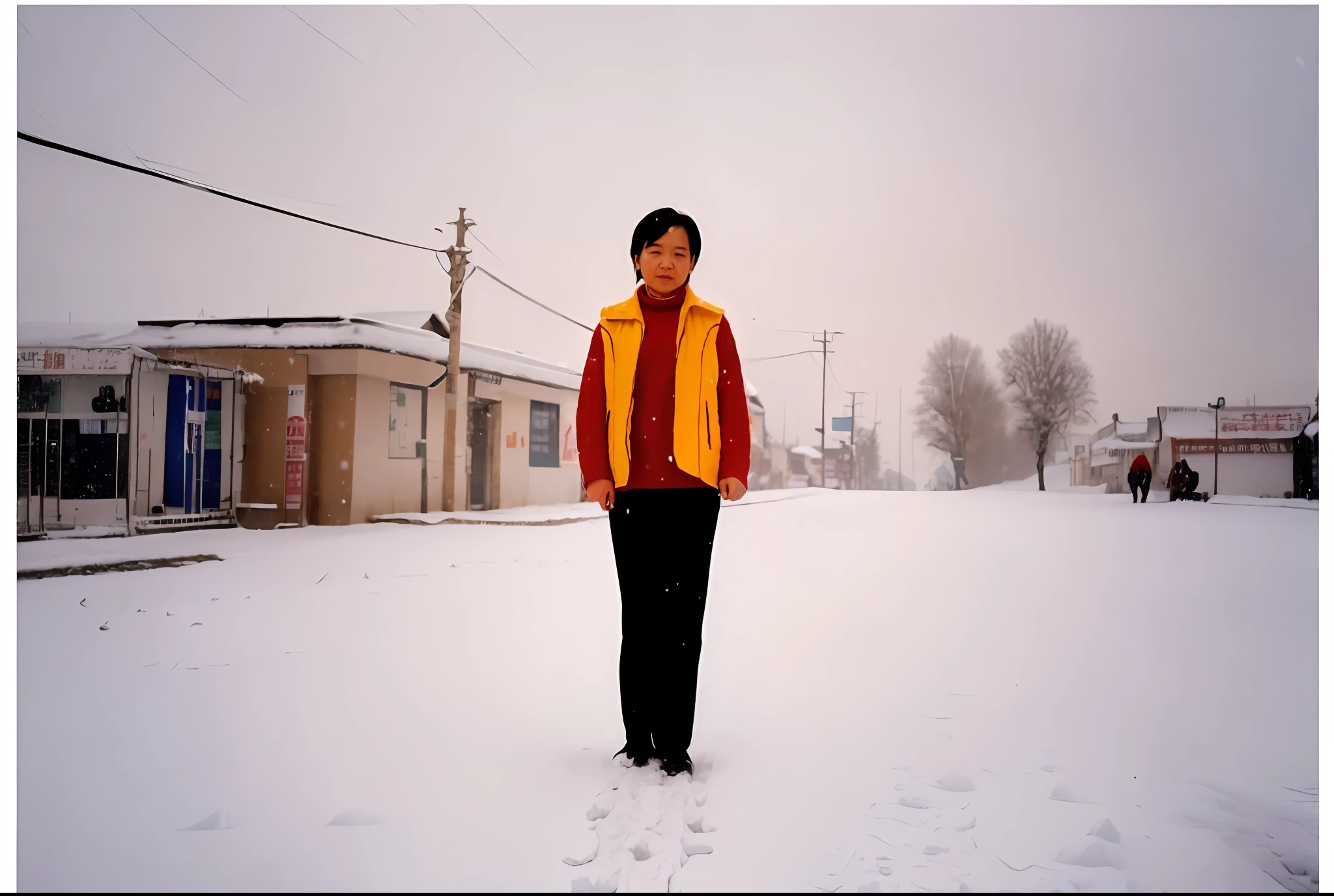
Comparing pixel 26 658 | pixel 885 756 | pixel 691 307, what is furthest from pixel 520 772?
pixel 26 658

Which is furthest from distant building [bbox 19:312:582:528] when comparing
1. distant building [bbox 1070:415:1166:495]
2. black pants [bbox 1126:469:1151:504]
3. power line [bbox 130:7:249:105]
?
black pants [bbox 1126:469:1151:504]

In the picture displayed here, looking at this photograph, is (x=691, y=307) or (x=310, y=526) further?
(x=310, y=526)

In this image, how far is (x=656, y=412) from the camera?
1.99 meters

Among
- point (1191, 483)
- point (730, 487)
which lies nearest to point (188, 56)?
point (730, 487)

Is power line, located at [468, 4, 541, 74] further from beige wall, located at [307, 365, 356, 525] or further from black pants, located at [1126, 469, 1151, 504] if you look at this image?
black pants, located at [1126, 469, 1151, 504]

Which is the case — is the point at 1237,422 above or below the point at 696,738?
above

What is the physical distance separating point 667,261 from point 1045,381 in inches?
508

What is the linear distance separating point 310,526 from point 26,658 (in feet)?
17.6

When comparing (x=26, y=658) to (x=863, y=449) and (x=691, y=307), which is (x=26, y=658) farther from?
(x=863, y=449)

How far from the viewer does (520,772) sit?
1872 millimetres

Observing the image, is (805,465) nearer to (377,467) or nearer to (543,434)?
(543,434)

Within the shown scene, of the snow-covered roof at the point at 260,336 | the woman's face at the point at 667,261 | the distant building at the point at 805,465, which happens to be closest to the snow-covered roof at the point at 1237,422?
the woman's face at the point at 667,261

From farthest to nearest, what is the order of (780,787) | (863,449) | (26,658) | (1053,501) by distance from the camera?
(863,449) < (1053,501) < (26,658) < (780,787)

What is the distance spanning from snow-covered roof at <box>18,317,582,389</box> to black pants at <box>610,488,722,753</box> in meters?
7.12
